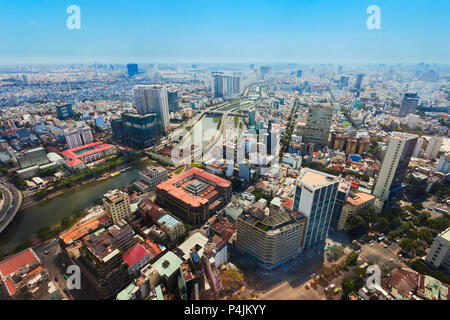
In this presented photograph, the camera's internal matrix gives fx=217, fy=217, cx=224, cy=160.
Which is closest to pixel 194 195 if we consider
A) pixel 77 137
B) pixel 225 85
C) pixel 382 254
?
pixel 382 254

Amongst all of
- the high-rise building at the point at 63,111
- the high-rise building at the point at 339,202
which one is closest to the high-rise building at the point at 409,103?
the high-rise building at the point at 339,202

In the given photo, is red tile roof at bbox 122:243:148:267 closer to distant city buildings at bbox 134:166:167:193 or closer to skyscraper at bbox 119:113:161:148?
distant city buildings at bbox 134:166:167:193

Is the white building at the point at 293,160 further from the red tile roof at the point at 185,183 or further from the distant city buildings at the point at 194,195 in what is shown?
the distant city buildings at the point at 194,195

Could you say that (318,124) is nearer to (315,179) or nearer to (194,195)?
(315,179)

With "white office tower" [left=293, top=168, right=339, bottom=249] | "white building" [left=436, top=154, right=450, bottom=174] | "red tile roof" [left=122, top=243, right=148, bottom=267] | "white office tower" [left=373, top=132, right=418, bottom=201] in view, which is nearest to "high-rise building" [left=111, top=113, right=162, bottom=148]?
"red tile roof" [left=122, top=243, right=148, bottom=267]

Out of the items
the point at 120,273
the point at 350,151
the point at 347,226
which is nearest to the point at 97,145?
the point at 120,273

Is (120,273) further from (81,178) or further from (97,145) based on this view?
(97,145)
